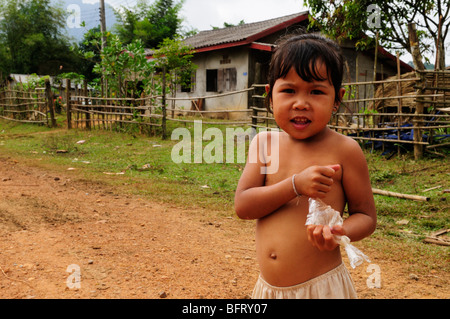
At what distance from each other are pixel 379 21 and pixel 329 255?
988cm

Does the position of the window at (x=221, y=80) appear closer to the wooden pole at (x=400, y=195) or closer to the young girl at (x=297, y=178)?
the wooden pole at (x=400, y=195)

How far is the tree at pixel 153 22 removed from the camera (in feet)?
83.4

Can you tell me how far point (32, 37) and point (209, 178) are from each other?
86.6ft

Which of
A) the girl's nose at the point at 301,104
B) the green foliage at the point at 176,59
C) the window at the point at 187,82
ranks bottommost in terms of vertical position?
the girl's nose at the point at 301,104

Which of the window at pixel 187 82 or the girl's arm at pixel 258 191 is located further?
the window at pixel 187 82

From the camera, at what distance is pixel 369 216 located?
1317mm

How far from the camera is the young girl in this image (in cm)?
126

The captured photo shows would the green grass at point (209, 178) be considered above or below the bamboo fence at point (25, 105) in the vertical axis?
below

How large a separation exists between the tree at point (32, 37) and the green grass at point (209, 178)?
20.8 m

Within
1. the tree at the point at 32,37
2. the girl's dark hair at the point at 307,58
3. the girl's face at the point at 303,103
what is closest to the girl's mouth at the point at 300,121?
the girl's face at the point at 303,103

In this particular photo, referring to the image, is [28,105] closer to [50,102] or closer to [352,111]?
[50,102]

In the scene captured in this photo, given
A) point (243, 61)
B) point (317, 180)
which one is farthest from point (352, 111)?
point (243, 61)

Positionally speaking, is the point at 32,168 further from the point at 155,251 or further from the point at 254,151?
the point at 254,151

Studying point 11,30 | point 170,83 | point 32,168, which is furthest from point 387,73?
point 11,30
